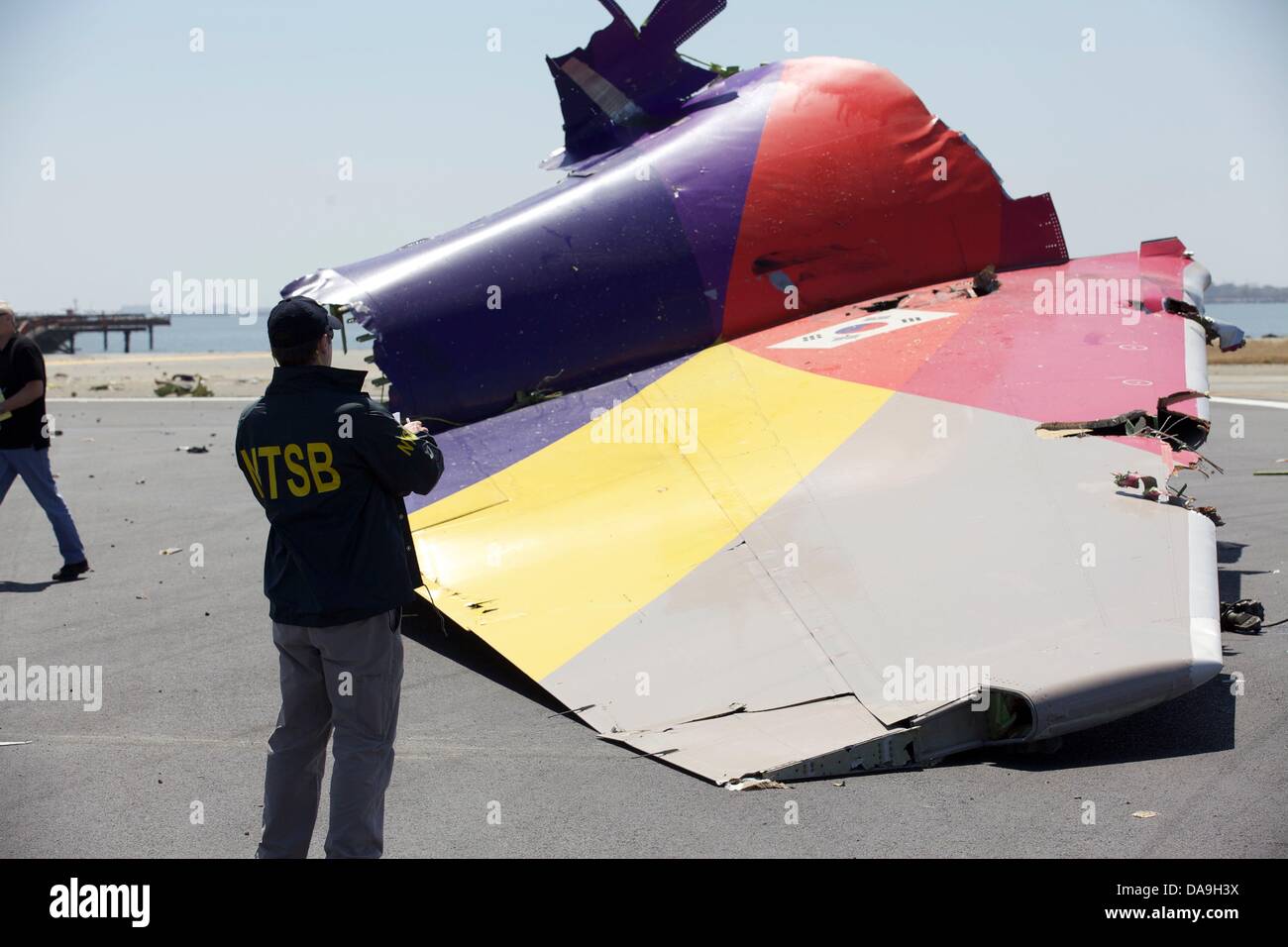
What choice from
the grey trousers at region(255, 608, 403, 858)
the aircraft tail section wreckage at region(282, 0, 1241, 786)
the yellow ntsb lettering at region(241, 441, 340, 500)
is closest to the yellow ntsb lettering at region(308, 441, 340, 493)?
the yellow ntsb lettering at region(241, 441, 340, 500)

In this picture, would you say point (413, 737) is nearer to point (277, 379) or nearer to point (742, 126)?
point (277, 379)

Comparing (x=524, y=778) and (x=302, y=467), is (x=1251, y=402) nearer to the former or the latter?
(x=524, y=778)

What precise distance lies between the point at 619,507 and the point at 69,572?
14.7 feet

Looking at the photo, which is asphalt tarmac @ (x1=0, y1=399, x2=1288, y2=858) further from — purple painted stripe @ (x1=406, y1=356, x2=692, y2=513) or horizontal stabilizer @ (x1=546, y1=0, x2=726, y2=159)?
horizontal stabilizer @ (x1=546, y1=0, x2=726, y2=159)

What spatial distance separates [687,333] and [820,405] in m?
1.23

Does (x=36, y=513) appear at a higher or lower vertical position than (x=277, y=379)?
lower

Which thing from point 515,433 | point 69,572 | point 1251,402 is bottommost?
point 69,572

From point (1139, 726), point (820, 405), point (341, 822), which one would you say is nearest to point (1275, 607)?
point (1139, 726)

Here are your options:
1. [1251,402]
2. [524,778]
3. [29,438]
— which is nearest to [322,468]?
[524,778]

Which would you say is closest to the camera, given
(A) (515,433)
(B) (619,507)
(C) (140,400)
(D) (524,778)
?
(D) (524,778)

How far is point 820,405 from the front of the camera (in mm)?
6164

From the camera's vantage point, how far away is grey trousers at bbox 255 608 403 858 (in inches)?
134

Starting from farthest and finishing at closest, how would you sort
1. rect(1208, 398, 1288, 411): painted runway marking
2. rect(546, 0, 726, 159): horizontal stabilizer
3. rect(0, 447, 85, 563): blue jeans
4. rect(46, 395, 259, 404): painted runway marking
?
rect(46, 395, 259, 404): painted runway marking, rect(1208, 398, 1288, 411): painted runway marking, rect(546, 0, 726, 159): horizontal stabilizer, rect(0, 447, 85, 563): blue jeans

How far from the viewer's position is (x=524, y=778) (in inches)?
176
